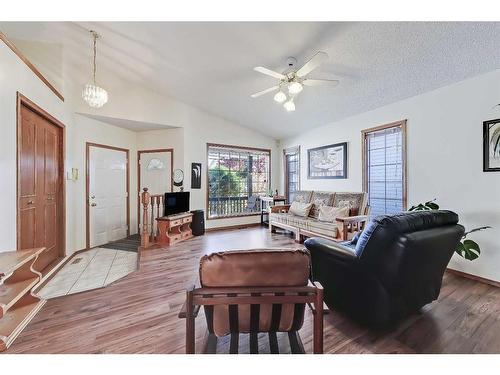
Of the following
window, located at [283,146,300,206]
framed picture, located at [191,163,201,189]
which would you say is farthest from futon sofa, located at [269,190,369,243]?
framed picture, located at [191,163,201,189]

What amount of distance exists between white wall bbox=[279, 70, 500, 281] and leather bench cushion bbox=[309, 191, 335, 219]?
1289 millimetres

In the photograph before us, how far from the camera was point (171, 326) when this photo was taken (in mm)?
1784

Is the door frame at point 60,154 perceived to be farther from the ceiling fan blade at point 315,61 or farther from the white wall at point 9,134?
the ceiling fan blade at point 315,61

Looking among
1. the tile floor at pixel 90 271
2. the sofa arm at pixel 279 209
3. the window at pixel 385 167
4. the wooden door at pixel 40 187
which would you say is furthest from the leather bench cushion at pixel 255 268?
the sofa arm at pixel 279 209

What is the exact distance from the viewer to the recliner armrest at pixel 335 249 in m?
1.70

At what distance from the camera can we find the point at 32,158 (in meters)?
2.68

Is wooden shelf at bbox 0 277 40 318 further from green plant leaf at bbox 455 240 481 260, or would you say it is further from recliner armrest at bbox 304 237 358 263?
green plant leaf at bbox 455 240 481 260

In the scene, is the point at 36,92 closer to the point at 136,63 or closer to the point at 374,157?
the point at 136,63

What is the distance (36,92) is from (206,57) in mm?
2129

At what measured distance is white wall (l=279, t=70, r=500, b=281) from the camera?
2.54 metres

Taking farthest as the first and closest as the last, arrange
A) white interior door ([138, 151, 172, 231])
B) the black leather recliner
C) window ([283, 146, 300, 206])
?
window ([283, 146, 300, 206]), white interior door ([138, 151, 172, 231]), the black leather recliner

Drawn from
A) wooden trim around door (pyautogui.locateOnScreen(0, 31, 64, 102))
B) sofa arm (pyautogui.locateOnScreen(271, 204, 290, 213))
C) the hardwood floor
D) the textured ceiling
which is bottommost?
the hardwood floor

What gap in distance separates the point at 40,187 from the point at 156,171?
2.24 m
